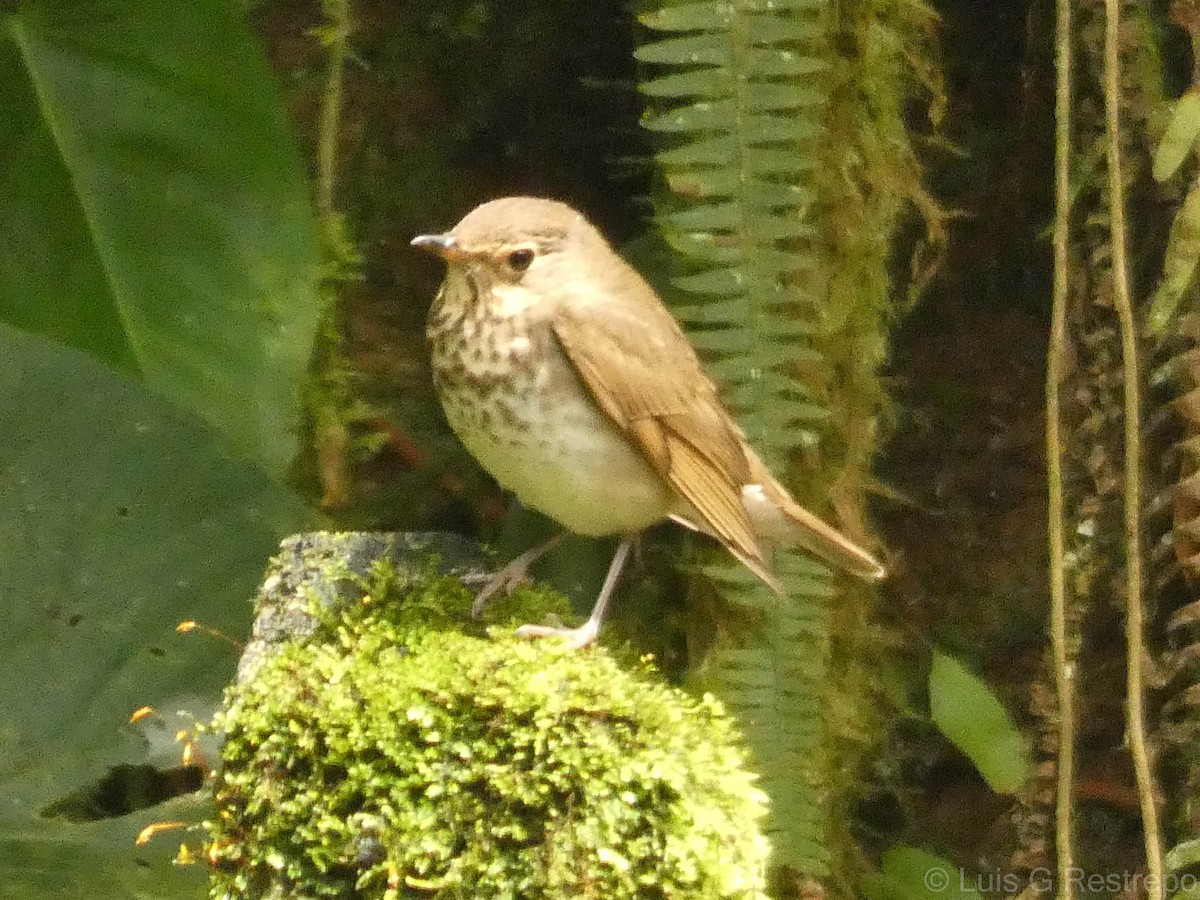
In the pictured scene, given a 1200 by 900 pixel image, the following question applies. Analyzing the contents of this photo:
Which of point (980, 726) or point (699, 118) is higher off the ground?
point (699, 118)

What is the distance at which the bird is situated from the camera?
169 cm

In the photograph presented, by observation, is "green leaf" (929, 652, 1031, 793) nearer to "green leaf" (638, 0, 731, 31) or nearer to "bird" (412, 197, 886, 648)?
"bird" (412, 197, 886, 648)

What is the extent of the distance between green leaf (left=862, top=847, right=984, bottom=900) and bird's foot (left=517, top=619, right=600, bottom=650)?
1016mm

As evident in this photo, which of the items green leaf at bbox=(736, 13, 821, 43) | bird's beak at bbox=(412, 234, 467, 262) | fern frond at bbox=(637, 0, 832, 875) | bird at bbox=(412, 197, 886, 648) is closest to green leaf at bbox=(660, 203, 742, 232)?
fern frond at bbox=(637, 0, 832, 875)

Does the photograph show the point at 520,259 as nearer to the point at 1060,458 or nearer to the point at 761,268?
the point at 761,268

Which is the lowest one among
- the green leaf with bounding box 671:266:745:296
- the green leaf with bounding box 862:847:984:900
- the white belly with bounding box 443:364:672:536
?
the green leaf with bounding box 862:847:984:900

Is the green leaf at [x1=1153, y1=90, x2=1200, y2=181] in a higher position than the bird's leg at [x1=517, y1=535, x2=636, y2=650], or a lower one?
higher

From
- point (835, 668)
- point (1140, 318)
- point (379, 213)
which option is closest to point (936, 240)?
point (1140, 318)

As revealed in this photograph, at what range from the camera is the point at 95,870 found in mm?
1542

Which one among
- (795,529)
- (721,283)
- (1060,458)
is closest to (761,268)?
(721,283)

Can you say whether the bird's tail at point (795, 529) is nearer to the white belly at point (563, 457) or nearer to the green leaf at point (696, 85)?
the white belly at point (563, 457)

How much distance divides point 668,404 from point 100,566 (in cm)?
83

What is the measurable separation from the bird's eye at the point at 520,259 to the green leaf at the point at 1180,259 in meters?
1.02

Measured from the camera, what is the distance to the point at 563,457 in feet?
5.58
